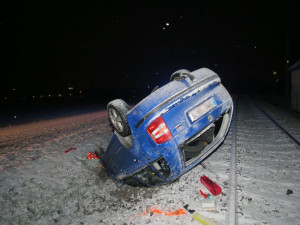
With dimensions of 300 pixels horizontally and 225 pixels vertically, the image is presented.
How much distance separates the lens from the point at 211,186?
283 cm

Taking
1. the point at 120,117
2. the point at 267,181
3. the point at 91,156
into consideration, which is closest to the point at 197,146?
the point at 267,181

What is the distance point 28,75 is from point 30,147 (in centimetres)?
3960

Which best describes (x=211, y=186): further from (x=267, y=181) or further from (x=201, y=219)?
(x=267, y=181)

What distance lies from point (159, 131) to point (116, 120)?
0.75 meters

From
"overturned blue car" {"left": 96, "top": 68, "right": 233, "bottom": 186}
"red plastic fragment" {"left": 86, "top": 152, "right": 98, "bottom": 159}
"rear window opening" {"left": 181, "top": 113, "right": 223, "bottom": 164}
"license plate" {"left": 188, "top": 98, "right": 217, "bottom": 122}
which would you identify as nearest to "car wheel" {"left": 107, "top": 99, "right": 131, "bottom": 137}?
"overturned blue car" {"left": 96, "top": 68, "right": 233, "bottom": 186}

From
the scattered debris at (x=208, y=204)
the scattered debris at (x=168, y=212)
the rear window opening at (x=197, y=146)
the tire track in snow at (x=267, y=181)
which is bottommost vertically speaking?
the scattered debris at (x=168, y=212)

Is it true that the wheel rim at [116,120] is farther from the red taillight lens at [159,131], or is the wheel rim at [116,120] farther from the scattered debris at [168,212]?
the scattered debris at [168,212]

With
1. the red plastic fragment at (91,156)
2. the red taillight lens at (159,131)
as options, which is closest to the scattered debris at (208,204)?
the red taillight lens at (159,131)

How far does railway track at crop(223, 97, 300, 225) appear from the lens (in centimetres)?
230

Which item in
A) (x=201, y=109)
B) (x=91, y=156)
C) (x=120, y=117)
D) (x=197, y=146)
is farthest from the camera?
(x=91, y=156)

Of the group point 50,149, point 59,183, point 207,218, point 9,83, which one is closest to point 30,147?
point 50,149

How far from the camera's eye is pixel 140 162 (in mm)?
2572

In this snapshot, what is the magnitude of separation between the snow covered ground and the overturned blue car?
1.66 ft

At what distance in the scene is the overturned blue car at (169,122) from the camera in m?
2.33
